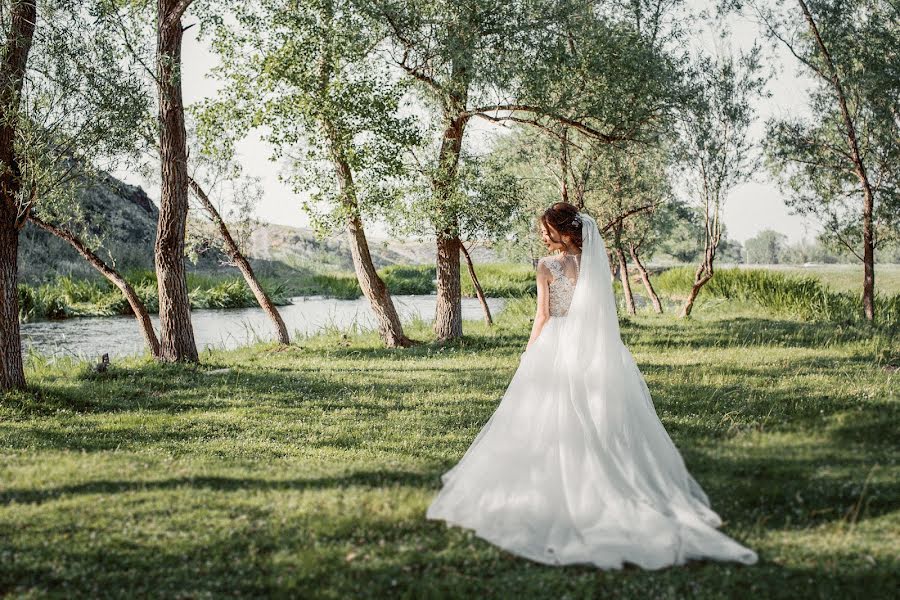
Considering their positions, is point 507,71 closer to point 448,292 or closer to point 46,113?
point 448,292

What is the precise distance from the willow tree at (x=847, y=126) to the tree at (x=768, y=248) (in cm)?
5771

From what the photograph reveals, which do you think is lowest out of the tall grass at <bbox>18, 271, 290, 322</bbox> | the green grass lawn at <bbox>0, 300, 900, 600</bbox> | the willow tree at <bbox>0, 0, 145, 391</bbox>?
the green grass lawn at <bbox>0, 300, 900, 600</bbox>

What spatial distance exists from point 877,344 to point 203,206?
16227 millimetres

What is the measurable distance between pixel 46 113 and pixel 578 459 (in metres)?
10.5

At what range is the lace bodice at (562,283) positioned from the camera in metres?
7.84

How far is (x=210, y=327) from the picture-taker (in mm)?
26734

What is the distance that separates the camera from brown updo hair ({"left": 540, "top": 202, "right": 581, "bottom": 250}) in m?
7.79

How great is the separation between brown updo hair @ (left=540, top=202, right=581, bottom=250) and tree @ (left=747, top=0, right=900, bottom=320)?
13780mm

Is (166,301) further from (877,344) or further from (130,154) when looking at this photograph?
(877,344)

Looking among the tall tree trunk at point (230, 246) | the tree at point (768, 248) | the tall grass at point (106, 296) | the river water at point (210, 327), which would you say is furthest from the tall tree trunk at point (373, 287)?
the tree at point (768, 248)

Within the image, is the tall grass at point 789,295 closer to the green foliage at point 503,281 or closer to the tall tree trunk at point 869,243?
the tall tree trunk at point 869,243

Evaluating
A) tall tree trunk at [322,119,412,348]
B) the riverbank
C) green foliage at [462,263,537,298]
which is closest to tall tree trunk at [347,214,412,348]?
tall tree trunk at [322,119,412,348]

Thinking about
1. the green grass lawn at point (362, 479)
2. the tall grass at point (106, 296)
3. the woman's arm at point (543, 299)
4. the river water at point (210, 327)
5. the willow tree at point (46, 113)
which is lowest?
the green grass lawn at point (362, 479)

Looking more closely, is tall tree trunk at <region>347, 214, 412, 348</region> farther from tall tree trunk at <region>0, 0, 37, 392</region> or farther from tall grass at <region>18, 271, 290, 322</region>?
tall grass at <region>18, 271, 290, 322</region>
